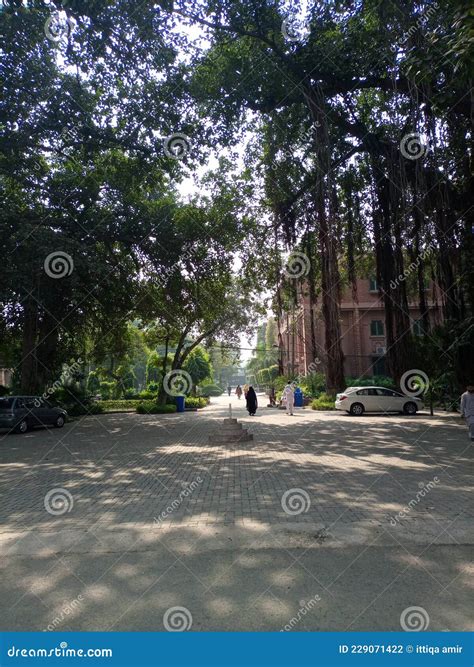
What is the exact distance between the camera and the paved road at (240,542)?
3.44 m

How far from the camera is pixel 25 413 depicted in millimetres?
19047

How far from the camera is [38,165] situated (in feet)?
61.3

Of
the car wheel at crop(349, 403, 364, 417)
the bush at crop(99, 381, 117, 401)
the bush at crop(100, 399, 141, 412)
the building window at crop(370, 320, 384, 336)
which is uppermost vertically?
the building window at crop(370, 320, 384, 336)

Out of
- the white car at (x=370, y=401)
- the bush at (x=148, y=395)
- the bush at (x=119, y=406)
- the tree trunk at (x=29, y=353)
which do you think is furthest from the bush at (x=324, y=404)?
the bush at (x=148, y=395)

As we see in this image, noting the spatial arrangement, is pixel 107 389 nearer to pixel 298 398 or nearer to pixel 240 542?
pixel 298 398

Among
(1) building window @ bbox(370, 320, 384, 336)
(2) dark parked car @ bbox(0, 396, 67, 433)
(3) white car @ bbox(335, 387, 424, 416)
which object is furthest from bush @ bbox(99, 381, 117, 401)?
(3) white car @ bbox(335, 387, 424, 416)

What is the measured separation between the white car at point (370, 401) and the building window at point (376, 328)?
2275cm

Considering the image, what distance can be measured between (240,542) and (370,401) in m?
19.8

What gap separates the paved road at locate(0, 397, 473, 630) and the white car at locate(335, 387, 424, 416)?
13.1 m

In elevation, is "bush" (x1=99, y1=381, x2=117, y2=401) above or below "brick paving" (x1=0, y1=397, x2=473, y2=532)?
above

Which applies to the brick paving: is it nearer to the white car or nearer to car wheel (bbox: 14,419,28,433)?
car wheel (bbox: 14,419,28,433)

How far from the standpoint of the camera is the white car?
23031mm

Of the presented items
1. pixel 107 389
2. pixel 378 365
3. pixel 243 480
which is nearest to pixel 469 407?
pixel 243 480

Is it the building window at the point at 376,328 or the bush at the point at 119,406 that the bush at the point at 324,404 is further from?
the building window at the point at 376,328
